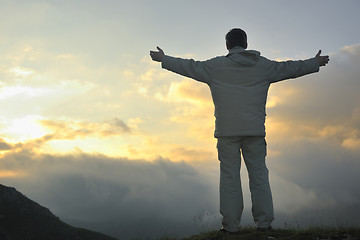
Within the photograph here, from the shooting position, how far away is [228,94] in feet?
25.2

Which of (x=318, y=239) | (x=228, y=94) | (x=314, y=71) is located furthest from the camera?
(x=314, y=71)

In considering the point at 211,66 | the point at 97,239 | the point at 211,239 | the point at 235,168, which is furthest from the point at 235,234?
the point at 211,66

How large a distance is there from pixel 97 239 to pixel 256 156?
11.0ft

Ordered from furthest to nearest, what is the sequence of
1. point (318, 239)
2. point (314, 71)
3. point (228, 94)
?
point (314, 71) < point (228, 94) < point (318, 239)

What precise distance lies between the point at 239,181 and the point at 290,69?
2.44 m

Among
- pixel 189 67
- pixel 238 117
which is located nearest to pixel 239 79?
pixel 238 117

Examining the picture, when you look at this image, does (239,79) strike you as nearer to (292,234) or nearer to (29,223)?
(292,234)

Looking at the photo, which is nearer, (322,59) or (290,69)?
(290,69)

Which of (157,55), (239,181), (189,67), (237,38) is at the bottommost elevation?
(239,181)

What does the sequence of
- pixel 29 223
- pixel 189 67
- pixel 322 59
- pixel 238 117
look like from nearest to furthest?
1. pixel 29 223
2. pixel 238 117
3. pixel 189 67
4. pixel 322 59

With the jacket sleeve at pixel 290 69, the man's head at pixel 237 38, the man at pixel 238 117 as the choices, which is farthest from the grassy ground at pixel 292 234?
the man's head at pixel 237 38

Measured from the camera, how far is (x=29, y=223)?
731 centimetres

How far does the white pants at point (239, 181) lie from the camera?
7.73 metres

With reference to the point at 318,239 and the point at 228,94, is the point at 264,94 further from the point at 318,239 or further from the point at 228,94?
the point at 318,239
